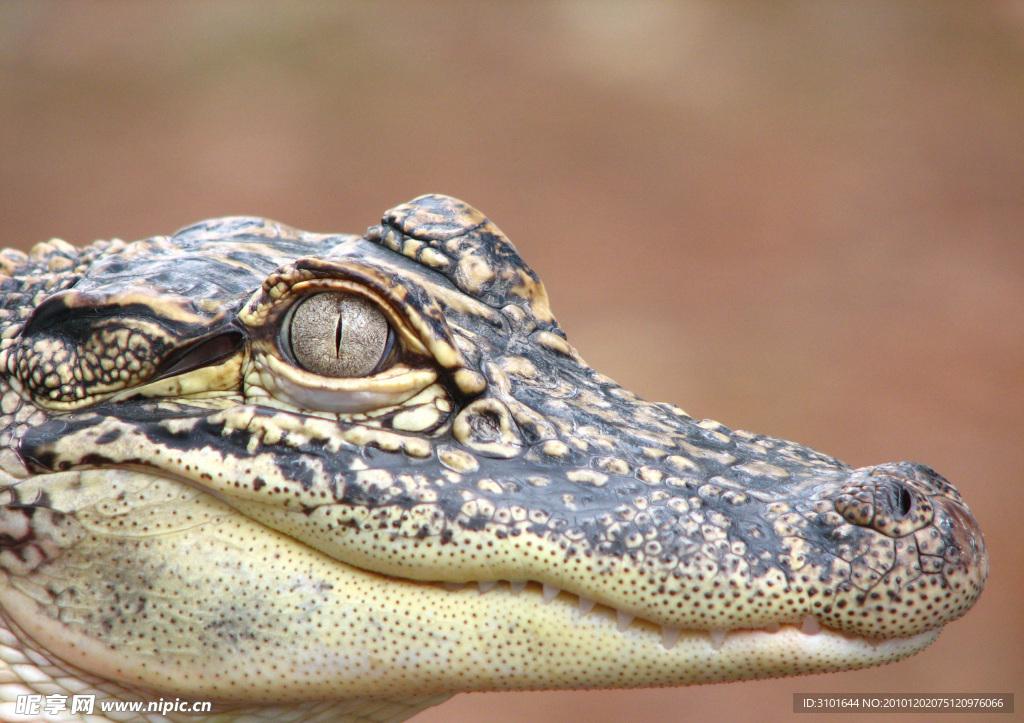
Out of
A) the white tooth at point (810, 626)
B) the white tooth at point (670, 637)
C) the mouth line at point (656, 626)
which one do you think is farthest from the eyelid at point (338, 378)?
the white tooth at point (810, 626)

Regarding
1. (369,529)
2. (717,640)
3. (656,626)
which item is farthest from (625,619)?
(369,529)

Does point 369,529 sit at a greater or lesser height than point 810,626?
greater

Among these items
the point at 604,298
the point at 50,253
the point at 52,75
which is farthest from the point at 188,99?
the point at 50,253

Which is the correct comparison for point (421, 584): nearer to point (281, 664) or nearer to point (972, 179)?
point (281, 664)

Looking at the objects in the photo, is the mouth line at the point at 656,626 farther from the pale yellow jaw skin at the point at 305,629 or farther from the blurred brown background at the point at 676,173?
the blurred brown background at the point at 676,173

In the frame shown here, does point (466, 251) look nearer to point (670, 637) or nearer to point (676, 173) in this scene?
point (670, 637)

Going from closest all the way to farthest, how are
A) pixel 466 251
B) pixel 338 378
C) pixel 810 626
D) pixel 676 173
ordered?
pixel 810 626
pixel 338 378
pixel 466 251
pixel 676 173

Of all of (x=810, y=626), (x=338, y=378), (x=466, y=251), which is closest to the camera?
(x=810, y=626)
